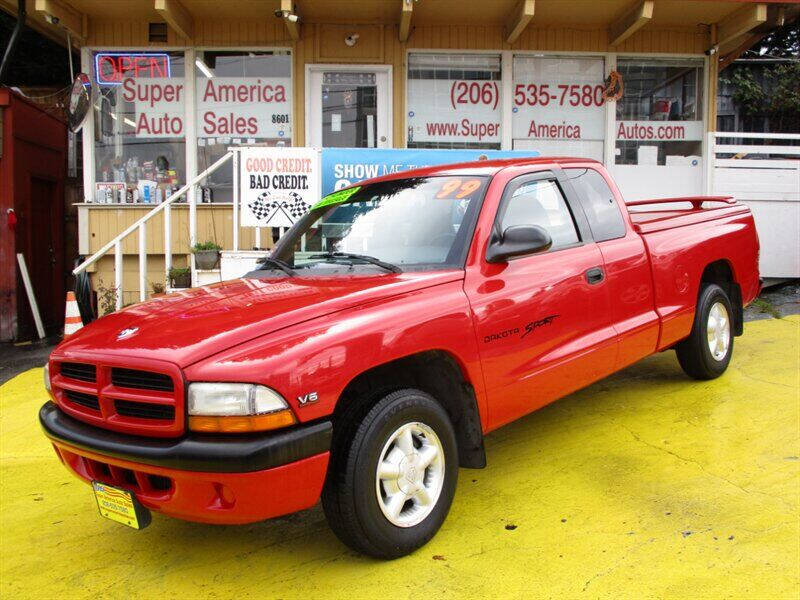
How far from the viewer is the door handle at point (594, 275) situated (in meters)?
3.81

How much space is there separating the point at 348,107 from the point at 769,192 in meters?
6.18

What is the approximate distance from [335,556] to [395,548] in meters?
0.33

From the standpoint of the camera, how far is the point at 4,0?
827cm

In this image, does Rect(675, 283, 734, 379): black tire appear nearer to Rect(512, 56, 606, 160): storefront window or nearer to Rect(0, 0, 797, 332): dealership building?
Rect(0, 0, 797, 332): dealership building

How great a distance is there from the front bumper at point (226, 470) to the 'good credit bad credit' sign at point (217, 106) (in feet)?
23.8

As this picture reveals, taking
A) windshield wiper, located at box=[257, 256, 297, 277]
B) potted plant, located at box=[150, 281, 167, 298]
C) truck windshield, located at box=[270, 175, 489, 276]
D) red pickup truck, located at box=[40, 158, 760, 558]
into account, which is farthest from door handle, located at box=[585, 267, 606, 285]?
potted plant, located at box=[150, 281, 167, 298]

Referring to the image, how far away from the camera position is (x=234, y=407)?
239 centimetres

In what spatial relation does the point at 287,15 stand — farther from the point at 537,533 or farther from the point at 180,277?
the point at 537,533

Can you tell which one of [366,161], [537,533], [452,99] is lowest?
[537,533]

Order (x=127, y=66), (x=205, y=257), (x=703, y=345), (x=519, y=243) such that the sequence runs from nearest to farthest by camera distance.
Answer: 1. (x=519, y=243)
2. (x=703, y=345)
3. (x=205, y=257)
4. (x=127, y=66)

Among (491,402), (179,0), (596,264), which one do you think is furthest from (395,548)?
(179,0)

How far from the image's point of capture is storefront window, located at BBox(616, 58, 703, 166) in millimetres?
9562

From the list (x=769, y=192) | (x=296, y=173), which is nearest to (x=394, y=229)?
(x=296, y=173)

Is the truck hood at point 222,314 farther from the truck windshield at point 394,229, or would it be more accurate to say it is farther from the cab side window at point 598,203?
the cab side window at point 598,203
